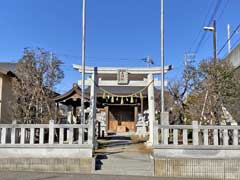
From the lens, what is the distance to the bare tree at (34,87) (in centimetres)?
1109

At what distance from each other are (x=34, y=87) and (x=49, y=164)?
159 inches

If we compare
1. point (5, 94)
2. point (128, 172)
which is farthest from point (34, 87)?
point (128, 172)

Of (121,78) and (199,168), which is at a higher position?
(121,78)

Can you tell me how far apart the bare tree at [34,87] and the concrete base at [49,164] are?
2974 millimetres

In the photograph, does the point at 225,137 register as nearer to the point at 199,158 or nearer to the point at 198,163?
the point at 199,158

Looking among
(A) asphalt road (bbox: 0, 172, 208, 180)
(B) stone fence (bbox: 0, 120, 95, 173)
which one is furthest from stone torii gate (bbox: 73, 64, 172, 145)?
(A) asphalt road (bbox: 0, 172, 208, 180)

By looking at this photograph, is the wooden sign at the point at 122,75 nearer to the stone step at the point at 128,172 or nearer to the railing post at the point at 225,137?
the stone step at the point at 128,172

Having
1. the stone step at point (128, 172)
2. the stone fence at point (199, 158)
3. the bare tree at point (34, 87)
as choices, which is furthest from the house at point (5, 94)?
the stone fence at point (199, 158)

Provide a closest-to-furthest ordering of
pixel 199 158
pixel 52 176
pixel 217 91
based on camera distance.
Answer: pixel 52 176 < pixel 199 158 < pixel 217 91

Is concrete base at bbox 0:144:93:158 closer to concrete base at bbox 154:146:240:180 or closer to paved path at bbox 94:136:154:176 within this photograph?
paved path at bbox 94:136:154:176

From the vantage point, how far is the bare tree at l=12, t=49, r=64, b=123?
1109 centimetres

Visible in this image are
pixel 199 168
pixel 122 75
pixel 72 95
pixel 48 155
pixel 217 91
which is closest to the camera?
pixel 199 168

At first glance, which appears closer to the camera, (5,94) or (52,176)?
(52,176)

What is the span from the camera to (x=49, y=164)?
26.7 feet
